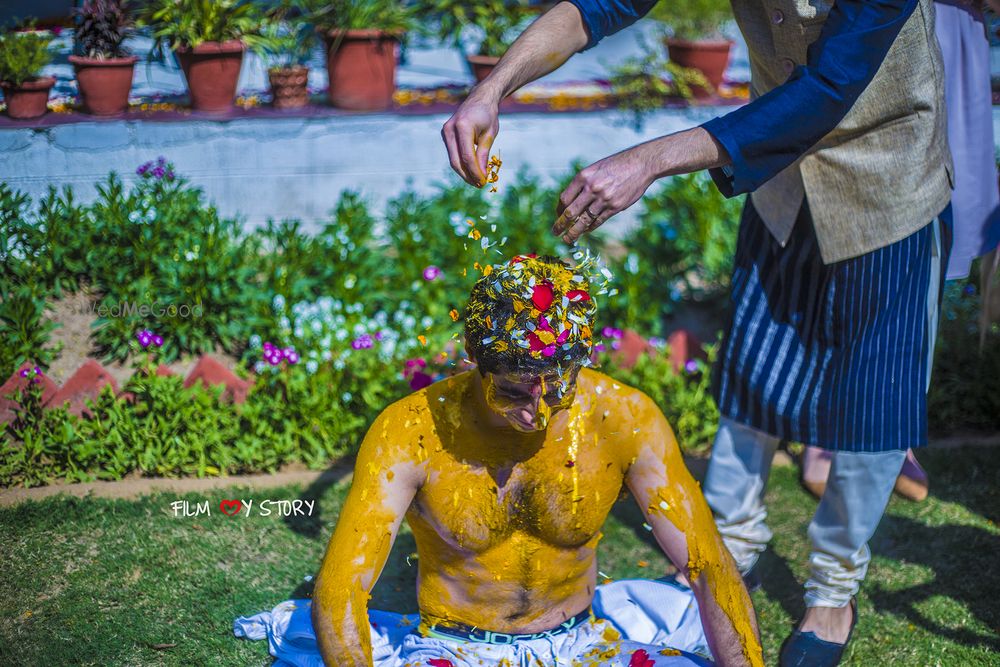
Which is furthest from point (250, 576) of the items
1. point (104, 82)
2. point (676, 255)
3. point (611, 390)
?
point (104, 82)

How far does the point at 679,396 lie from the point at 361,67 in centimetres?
251

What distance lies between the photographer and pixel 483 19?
18.9 feet

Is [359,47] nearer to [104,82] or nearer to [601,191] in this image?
[104,82]

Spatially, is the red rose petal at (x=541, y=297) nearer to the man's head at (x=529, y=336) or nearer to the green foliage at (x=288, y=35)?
the man's head at (x=529, y=336)

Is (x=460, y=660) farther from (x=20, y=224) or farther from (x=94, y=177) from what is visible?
(x=94, y=177)

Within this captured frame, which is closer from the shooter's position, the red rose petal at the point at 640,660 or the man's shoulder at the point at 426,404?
the man's shoulder at the point at 426,404

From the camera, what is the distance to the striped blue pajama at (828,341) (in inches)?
116

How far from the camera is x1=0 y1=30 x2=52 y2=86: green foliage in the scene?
15.9ft

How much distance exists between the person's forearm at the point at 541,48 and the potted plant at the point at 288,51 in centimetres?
306

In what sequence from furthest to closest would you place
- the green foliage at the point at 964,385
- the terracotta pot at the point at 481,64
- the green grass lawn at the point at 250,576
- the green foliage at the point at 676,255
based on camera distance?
the terracotta pot at the point at 481,64, the green foliage at the point at 676,255, the green foliage at the point at 964,385, the green grass lawn at the point at 250,576

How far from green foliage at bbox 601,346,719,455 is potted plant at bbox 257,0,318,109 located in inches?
90.6

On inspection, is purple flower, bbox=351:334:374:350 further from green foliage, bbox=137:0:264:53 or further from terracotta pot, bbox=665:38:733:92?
terracotta pot, bbox=665:38:733:92

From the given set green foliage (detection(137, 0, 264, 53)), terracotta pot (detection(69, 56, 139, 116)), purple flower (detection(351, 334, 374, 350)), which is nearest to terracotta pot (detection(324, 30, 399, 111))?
green foliage (detection(137, 0, 264, 53))

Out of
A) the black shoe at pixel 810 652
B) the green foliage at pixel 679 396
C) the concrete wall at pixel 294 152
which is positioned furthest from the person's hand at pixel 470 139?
the concrete wall at pixel 294 152
